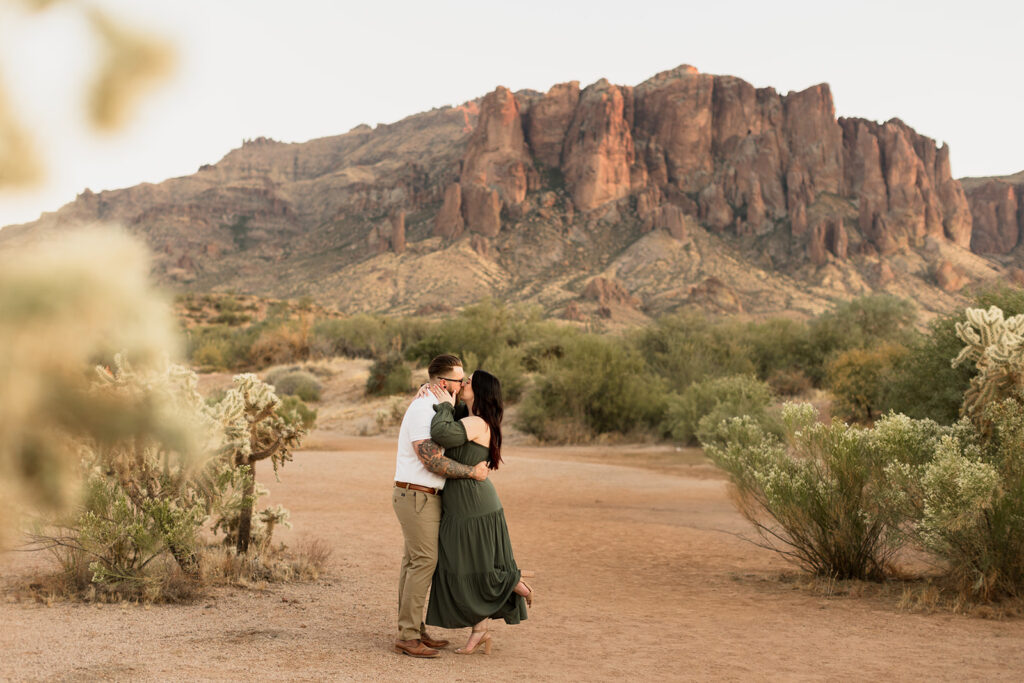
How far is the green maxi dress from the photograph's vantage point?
18.4ft

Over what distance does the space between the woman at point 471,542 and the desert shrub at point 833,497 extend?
353cm

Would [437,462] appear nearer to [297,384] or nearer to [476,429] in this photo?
[476,429]

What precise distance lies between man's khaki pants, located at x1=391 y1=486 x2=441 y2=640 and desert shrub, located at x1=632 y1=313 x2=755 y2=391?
22.0 metres

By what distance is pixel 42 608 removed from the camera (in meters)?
6.50

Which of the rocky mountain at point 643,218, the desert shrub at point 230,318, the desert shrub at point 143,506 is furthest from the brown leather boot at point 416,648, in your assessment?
the rocky mountain at point 643,218

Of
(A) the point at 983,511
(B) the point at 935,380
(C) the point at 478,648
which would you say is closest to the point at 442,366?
(C) the point at 478,648

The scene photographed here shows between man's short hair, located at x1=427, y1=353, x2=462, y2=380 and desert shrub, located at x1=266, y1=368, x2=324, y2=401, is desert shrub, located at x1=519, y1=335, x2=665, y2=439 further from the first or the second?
man's short hair, located at x1=427, y1=353, x2=462, y2=380

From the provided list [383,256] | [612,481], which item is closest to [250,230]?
[383,256]

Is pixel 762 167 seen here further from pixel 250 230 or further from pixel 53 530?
pixel 53 530

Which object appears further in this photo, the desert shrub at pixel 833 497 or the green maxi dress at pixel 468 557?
the desert shrub at pixel 833 497

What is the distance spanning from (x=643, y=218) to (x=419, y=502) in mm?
99207

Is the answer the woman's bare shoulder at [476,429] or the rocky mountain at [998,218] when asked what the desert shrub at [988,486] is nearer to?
the woman's bare shoulder at [476,429]

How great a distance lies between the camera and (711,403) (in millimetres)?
22516

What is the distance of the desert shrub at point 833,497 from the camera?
8188mm
